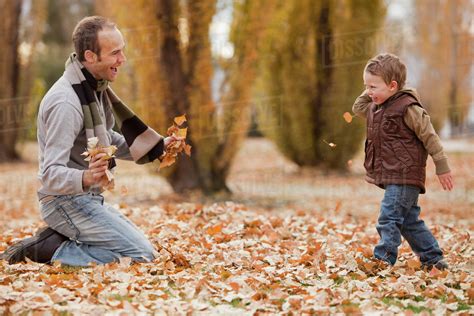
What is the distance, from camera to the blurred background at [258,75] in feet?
27.4

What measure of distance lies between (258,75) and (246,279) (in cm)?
741

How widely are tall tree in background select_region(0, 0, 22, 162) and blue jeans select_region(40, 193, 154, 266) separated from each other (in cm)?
971

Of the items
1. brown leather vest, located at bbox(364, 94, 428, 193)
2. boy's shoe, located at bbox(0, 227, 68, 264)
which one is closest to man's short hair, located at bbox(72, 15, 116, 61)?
boy's shoe, located at bbox(0, 227, 68, 264)

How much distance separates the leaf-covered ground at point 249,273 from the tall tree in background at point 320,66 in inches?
150

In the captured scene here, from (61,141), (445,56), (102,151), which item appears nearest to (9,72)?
(445,56)

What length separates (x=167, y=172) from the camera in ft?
28.1

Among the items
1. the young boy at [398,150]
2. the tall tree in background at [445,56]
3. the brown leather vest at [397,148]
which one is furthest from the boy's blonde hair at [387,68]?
the tall tree in background at [445,56]

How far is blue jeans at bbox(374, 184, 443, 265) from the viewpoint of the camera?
422 cm

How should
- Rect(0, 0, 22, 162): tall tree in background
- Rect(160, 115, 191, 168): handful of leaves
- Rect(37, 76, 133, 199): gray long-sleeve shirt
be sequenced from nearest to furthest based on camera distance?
Rect(37, 76, 133, 199): gray long-sleeve shirt → Rect(160, 115, 191, 168): handful of leaves → Rect(0, 0, 22, 162): tall tree in background

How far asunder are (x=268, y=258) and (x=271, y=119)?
24.3ft

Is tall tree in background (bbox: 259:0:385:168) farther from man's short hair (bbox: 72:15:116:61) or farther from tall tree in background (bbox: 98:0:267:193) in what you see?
man's short hair (bbox: 72:15:116:61)

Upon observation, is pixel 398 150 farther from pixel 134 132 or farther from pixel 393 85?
pixel 134 132

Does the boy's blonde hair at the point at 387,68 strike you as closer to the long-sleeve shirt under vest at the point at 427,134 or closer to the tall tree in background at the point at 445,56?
the long-sleeve shirt under vest at the point at 427,134

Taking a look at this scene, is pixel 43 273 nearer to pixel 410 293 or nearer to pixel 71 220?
pixel 71 220
